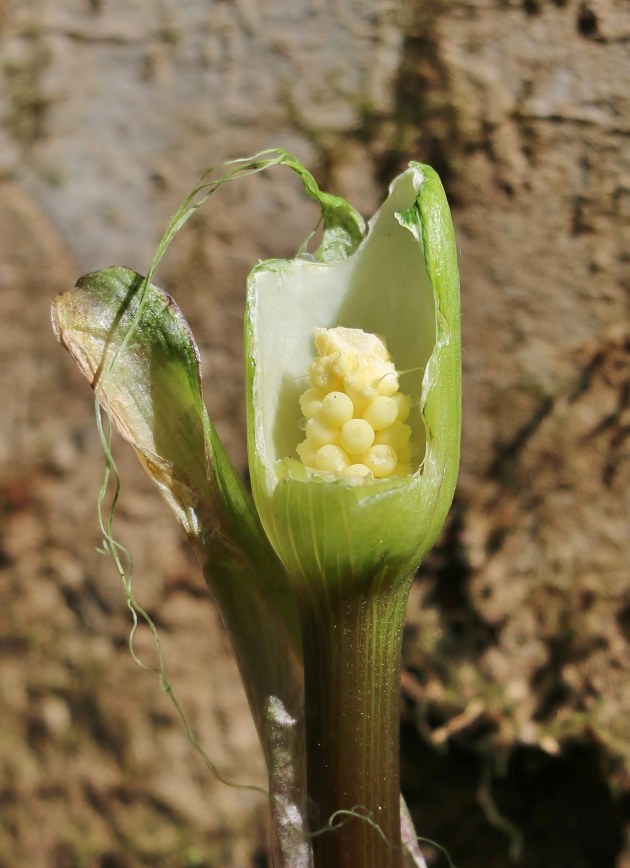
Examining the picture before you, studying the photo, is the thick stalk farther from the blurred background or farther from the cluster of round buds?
the blurred background

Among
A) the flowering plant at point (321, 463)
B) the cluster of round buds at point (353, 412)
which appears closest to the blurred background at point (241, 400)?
the flowering plant at point (321, 463)

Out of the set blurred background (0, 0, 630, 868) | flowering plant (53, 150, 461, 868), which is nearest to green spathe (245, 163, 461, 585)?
flowering plant (53, 150, 461, 868)

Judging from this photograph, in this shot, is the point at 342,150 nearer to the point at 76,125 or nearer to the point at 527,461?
the point at 76,125

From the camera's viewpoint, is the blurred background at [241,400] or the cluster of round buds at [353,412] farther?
the blurred background at [241,400]

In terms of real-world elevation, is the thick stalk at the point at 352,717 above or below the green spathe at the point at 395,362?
below

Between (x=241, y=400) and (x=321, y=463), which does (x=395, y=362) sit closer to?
(x=321, y=463)

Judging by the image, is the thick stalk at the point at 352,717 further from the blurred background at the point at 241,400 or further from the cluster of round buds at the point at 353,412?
the blurred background at the point at 241,400

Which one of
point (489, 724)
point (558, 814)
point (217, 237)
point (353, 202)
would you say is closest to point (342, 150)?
point (353, 202)
